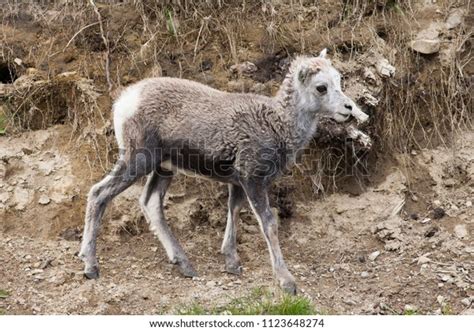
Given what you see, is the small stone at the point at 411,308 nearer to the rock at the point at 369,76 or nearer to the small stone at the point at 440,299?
the small stone at the point at 440,299

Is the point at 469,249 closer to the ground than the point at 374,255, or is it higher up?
higher up

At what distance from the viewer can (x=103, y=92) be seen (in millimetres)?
8883

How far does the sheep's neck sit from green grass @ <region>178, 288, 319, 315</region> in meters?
1.63

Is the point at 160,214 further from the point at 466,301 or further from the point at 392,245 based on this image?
the point at 466,301

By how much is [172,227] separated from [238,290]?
1388 millimetres

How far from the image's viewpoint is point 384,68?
8.77 meters

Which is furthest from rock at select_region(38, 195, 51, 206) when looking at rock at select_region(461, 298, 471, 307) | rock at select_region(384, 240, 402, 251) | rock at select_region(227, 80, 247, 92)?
rock at select_region(461, 298, 471, 307)

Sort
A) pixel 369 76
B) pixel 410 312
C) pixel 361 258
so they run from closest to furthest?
pixel 410 312
pixel 361 258
pixel 369 76

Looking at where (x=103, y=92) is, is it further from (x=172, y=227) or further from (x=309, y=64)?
(x=309, y=64)

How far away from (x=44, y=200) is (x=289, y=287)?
112 inches

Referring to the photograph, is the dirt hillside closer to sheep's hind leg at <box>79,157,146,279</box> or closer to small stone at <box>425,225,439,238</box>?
small stone at <box>425,225,439,238</box>

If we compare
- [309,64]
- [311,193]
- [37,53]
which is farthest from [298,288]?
[37,53]

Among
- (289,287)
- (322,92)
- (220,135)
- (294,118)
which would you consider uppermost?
(322,92)

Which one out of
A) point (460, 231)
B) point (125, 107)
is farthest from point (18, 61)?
point (460, 231)
